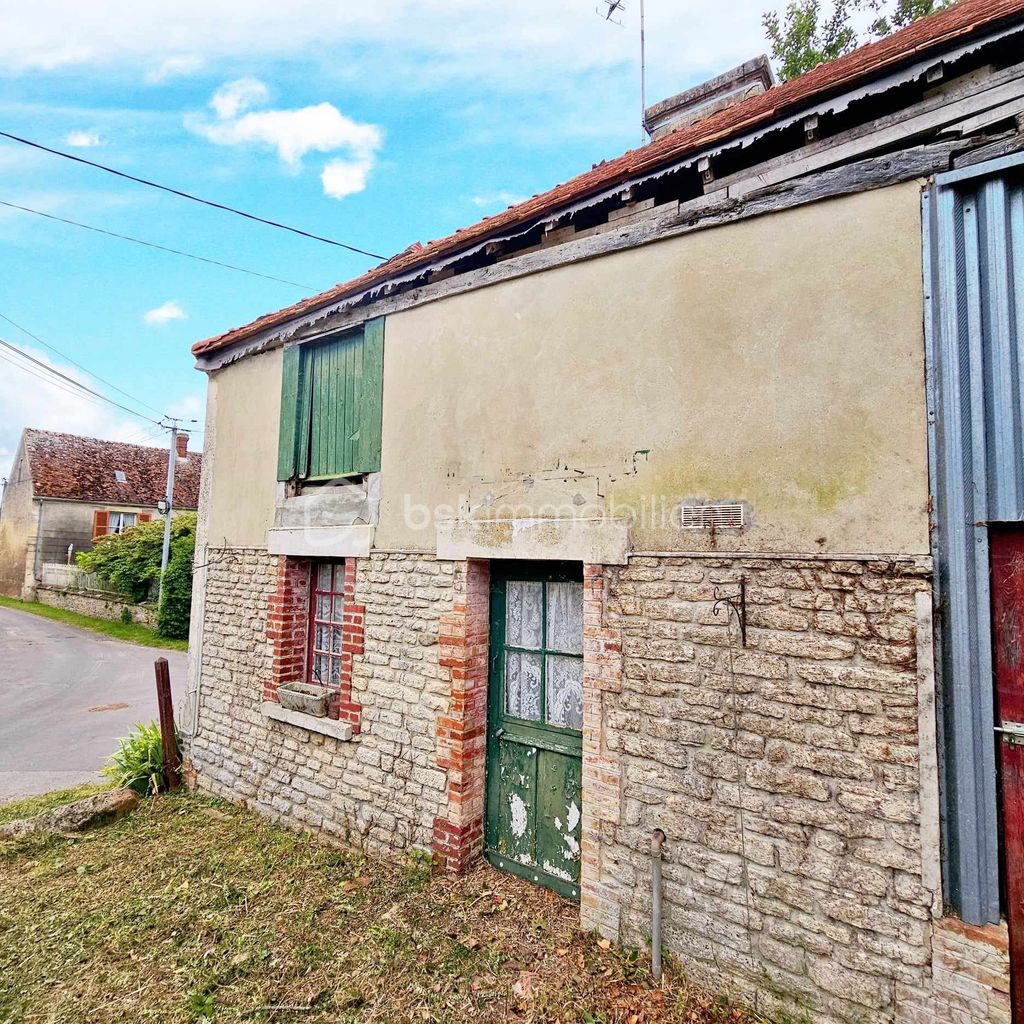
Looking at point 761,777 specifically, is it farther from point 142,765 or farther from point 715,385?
point 142,765

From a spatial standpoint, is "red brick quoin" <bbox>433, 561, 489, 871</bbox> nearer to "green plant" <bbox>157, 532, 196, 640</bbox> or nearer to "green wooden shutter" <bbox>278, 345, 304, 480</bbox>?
"green wooden shutter" <bbox>278, 345, 304, 480</bbox>

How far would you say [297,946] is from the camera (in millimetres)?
3812

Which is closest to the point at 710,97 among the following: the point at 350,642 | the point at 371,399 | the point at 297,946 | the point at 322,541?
the point at 371,399

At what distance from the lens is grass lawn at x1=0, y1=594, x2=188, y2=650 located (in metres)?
16.4

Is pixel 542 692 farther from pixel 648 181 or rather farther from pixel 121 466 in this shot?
pixel 121 466

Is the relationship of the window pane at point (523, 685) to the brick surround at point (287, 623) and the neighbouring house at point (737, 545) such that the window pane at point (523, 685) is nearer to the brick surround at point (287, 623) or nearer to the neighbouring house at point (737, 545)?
the neighbouring house at point (737, 545)

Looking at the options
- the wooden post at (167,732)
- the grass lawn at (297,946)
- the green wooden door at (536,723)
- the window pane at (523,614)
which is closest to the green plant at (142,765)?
the wooden post at (167,732)

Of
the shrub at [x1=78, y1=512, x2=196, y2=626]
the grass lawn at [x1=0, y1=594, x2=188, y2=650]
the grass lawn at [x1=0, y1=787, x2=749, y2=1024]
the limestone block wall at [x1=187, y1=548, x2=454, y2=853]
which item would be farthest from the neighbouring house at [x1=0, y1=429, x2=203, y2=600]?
the grass lawn at [x1=0, y1=787, x2=749, y2=1024]

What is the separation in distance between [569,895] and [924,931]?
7.36 feet

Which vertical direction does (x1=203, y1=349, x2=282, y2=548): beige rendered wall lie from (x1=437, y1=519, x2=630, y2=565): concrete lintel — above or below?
above

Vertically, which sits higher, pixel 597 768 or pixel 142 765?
pixel 597 768

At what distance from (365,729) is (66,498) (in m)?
26.9

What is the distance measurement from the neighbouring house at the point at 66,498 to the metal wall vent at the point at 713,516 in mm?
24510

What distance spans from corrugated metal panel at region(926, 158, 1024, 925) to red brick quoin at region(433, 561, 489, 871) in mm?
2942
